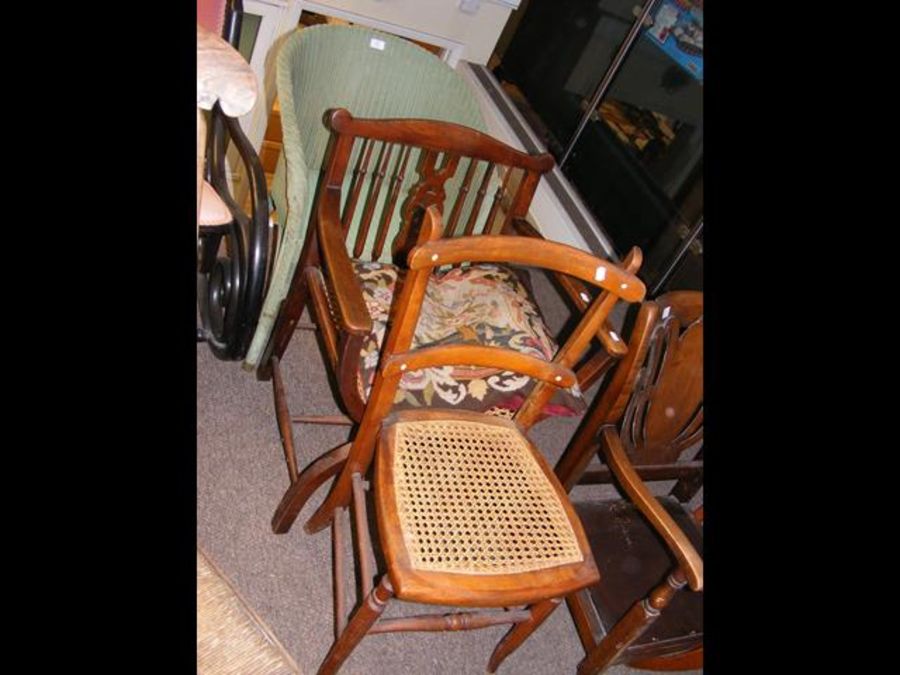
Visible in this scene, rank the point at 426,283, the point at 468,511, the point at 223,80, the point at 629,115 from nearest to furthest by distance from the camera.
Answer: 1. the point at 223,80
2. the point at 426,283
3. the point at 468,511
4. the point at 629,115

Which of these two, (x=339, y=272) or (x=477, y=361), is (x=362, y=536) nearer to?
(x=477, y=361)

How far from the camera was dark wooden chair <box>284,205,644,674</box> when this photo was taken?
106 cm

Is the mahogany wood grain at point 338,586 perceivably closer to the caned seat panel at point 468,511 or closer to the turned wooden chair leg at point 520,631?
the caned seat panel at point 468,511

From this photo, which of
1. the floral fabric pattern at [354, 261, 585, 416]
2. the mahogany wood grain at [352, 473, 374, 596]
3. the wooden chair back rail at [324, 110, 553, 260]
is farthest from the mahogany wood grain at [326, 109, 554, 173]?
the mahogany wood grain at [352, 473, 374, 596]

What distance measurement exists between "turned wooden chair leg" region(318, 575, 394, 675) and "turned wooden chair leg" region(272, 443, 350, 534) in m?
0.35

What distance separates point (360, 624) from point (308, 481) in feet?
1.28

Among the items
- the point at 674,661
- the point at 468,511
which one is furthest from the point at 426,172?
the point at 674,661

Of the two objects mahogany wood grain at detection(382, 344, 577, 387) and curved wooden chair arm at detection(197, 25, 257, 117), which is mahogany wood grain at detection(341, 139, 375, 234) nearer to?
mahogany wood grain at detection(382, 344, 577, 387)

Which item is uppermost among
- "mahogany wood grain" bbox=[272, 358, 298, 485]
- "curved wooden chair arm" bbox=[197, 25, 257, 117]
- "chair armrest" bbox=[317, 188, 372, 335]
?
"curved wooden chair arm" bbox=[197, 25, 257, 117]

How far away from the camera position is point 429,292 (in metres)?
1.68

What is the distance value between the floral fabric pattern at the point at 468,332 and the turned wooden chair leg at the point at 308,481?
199 millimetres

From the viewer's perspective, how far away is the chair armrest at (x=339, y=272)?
118 centimetres
